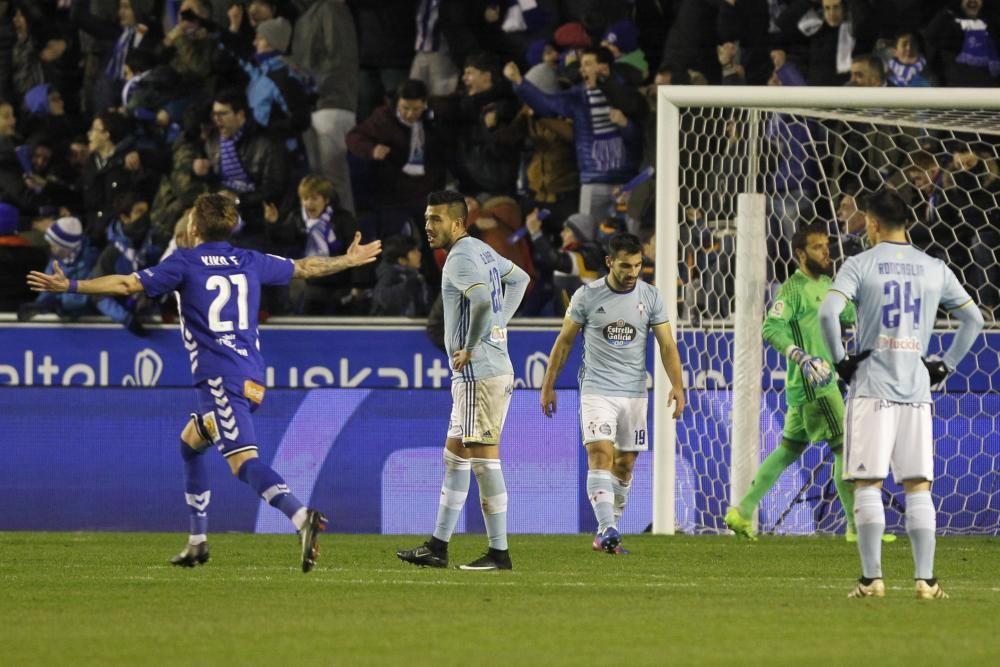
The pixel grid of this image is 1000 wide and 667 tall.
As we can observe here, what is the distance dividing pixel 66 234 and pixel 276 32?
2.88 m

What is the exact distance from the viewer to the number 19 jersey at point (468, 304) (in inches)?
384

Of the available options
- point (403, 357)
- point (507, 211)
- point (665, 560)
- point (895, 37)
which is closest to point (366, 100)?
point (507, 211)

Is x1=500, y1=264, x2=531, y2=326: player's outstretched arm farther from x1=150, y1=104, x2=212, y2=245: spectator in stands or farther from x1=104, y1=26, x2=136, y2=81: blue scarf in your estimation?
x1=104, y1=26, x2=136, y2=81: blue scarf

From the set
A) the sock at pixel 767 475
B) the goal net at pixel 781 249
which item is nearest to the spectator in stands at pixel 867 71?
the goal net at pixel 781 249

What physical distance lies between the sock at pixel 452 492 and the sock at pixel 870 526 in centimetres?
255

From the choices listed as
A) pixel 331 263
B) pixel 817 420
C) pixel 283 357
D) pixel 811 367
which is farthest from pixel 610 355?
pixel 283 357

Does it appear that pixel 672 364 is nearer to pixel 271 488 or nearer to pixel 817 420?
pixel 817 420

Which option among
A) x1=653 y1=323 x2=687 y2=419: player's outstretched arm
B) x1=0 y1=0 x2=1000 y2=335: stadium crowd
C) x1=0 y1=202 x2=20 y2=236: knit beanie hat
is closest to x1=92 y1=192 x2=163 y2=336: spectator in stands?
x1=0 y1=0 x2=1000 y2=335: stadium crowd

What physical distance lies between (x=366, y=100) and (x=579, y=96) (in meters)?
2.33

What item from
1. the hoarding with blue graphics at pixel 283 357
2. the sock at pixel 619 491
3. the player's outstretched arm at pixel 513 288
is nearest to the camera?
the player's outstretched arm at pixel 513 288

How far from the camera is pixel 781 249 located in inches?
601

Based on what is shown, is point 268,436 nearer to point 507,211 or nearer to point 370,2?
point 507,211

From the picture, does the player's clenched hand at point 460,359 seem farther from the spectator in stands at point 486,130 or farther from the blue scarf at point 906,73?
the blue scarf at point 906,73

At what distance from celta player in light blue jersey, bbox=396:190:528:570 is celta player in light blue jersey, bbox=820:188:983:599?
2254 millimetres
